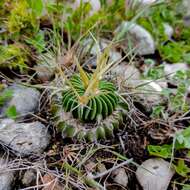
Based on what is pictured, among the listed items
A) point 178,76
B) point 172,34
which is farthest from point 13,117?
point 172,34

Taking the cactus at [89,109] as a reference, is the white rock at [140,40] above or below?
above

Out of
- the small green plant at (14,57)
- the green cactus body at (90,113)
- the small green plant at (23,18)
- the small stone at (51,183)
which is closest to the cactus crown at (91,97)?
the green cactus body at (90,113)

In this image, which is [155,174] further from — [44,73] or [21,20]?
[21,20]

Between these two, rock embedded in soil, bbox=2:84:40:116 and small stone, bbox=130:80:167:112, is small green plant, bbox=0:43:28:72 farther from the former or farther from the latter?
small stone, bbox=130:80:167:112

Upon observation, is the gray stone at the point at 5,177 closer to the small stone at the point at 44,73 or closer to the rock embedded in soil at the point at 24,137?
the rock embedded in soil at the point at 24,137

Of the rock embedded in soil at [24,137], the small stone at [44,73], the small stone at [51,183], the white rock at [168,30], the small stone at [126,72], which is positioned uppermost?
the white rock at [168,30]

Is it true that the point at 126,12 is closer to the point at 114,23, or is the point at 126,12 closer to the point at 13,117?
the point at 114,23

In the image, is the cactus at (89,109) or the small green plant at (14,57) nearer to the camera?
the cactus at (89,109)
